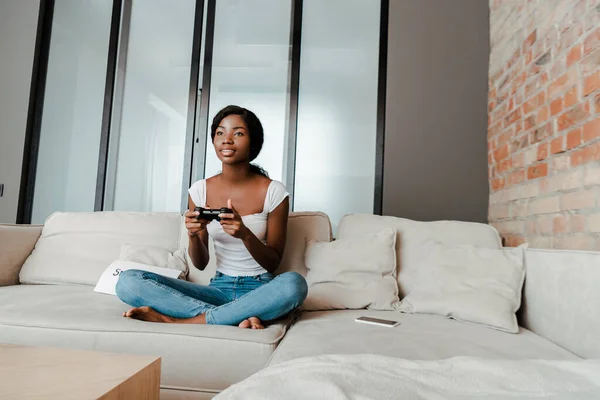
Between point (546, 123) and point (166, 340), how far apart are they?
5.84ft

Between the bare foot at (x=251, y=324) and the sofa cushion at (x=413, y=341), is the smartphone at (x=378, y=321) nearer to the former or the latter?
the sofa cushion at (x=413, y=341)

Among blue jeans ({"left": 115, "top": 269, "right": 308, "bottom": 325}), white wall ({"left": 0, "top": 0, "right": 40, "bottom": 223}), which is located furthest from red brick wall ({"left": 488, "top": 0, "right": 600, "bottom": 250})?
white wall ({"left": 0, "top": 0, "right": 40, "bottom": 223})

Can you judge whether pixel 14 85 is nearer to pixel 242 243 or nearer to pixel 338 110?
pixel 338 110

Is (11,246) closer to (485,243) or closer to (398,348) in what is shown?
(398,348)

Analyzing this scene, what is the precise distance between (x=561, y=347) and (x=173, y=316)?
4.12 feet

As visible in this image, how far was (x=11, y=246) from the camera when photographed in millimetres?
2182

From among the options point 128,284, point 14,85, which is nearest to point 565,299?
point 128,284

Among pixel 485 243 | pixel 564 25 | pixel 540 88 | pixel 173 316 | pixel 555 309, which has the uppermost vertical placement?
pixel 564 25

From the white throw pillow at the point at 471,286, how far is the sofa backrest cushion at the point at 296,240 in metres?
0.51

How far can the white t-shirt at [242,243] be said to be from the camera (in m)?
1.81

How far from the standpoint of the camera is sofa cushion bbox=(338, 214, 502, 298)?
2008 millimetres

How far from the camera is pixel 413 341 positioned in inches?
51.6

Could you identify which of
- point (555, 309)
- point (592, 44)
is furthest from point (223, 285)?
point (592, 44)

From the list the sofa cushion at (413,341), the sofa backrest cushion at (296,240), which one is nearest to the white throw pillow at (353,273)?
the sofa backrest cushion at (296,240)
